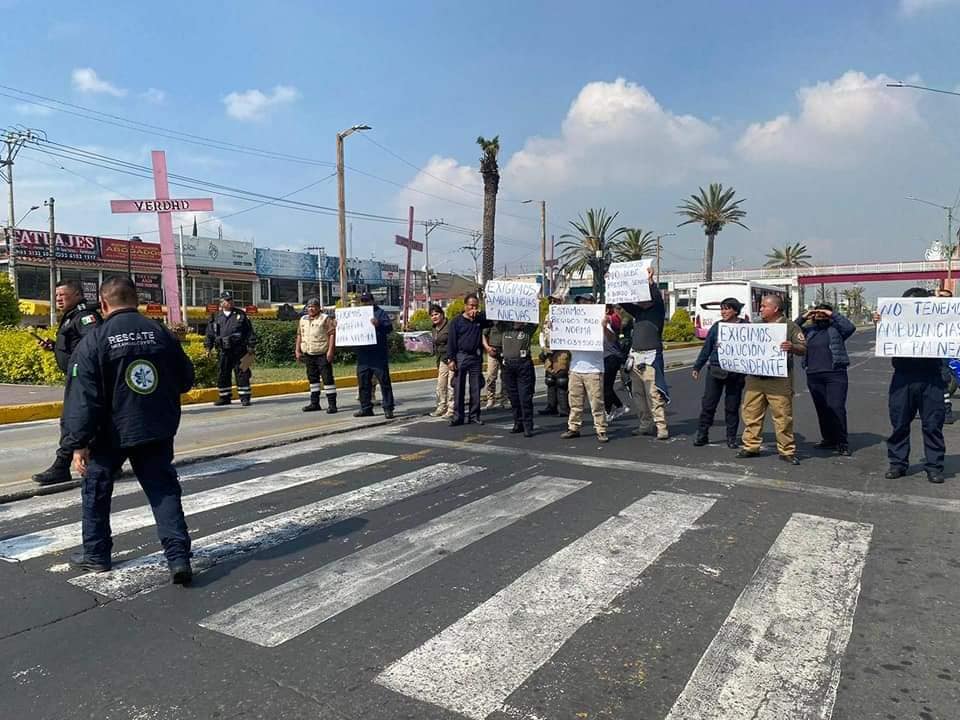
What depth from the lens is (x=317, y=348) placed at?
1112cm

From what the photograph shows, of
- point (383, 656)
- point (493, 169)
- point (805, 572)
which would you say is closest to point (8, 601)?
point (383, 656)

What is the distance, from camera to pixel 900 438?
653 cm

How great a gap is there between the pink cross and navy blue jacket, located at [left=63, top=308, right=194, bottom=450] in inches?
905

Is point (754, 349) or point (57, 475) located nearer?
point (57, 475)

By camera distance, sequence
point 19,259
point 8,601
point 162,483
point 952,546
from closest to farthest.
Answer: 1. point 8,601
2. point 162,483
3. point 952,546
4. point 19,259

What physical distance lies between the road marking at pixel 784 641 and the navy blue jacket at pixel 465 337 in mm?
5362

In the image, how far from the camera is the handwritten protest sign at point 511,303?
918 cm

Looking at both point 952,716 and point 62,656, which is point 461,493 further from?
point 952,716

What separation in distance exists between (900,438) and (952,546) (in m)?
2.10

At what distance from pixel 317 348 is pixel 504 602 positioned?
314 inches

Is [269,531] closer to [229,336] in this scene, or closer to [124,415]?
[124,415]

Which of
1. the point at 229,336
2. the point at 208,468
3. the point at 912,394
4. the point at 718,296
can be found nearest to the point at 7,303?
the point at 229,336

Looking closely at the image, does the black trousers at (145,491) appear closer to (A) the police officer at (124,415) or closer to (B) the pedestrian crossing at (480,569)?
(A) the police officer at (124,415)

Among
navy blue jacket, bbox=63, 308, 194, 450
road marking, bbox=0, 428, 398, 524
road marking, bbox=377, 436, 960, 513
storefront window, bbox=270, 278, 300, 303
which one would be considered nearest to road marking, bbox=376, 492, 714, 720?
road marking, bbox=377, 436, 960, 513
